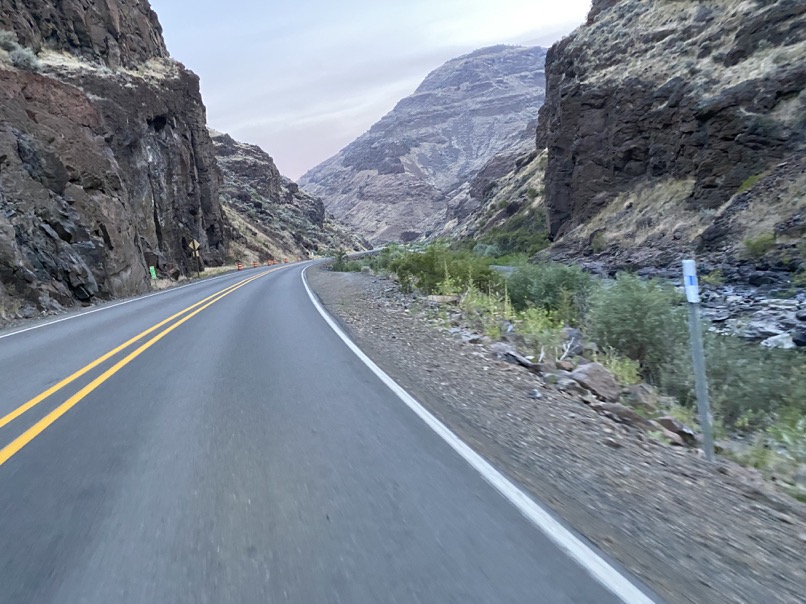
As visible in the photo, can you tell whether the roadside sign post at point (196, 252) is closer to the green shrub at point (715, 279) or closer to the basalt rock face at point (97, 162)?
the basalt rock face at point (97, 162)

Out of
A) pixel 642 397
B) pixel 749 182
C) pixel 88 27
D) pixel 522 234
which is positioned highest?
pixel 88 27

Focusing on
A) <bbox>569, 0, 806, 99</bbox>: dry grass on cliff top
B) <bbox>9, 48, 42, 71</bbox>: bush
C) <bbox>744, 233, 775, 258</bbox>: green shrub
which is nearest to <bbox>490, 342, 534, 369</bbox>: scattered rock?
<bbox>744, 233, 775, 258</bbox>: green shrub

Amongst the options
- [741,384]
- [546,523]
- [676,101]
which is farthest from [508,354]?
A: [676,101]

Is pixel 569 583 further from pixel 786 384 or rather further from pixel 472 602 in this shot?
pixel 786 384

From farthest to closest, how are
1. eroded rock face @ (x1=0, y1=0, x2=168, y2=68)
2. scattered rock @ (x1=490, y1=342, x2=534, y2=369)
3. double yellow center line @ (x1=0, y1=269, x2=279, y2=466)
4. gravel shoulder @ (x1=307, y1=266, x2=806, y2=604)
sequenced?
eroded rock face @ (x1=0, y1=0, x2=168, y2=68) → scattered rock @ (x1=490, y1=342, x2=534, y2=369) → double yellow center line @ (x1=0, y1=269, x2=279, y2=466) → gravel shoulder @ (x1=307, y1=266, x2=806, y2=604)

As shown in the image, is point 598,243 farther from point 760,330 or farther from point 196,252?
point 196,252

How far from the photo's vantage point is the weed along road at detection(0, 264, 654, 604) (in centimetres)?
299

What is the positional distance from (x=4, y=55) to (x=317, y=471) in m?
27.9

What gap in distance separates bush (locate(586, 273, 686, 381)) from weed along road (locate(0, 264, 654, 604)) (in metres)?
4.46

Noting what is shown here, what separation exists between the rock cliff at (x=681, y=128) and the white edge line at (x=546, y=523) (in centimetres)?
2057

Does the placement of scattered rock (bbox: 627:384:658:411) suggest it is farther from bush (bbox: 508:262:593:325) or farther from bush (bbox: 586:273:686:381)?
bush (bbox: 508:262:593:325)

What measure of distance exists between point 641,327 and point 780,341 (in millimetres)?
5081

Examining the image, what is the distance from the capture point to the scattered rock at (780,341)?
477 inches

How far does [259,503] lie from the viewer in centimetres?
393
